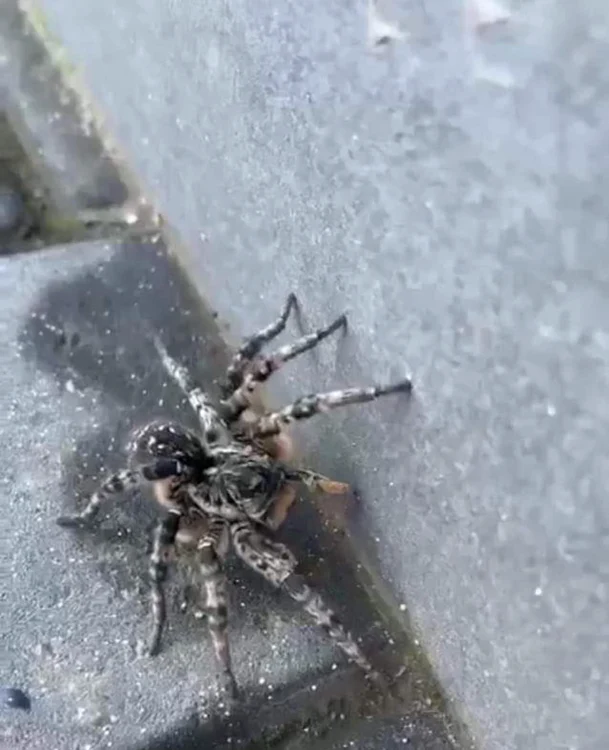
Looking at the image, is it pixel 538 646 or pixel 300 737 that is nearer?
pixel 538 646

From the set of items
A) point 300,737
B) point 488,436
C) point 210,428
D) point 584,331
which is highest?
point 584,331

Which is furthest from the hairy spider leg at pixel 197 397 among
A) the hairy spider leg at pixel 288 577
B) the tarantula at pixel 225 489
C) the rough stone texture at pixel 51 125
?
the rough stone texture at pixel 51 125

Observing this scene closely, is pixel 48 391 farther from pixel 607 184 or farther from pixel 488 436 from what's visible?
pixel 607 184

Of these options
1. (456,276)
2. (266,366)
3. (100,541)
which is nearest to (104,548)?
(100,541)

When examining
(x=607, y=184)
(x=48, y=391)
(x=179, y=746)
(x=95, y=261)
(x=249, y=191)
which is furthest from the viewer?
(x=95, y=261)

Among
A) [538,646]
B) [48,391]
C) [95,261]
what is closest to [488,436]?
[538,646]

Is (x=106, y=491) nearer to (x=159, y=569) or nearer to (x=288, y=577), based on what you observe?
(x=159, y=569)

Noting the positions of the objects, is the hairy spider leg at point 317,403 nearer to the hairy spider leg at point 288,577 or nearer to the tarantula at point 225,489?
the tarantula at point 225,489

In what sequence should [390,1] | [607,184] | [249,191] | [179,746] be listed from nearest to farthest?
1. [607,184]
2. [390,1]
3. [179,746]
4. [249,191]
